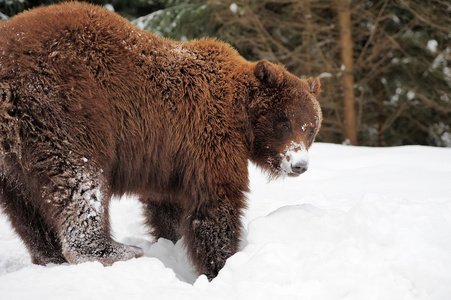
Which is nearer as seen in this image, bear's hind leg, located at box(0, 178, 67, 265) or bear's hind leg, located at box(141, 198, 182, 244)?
bear's hind leg, located at box(0, 178, 67, 265)

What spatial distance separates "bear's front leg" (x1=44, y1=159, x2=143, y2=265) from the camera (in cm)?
358

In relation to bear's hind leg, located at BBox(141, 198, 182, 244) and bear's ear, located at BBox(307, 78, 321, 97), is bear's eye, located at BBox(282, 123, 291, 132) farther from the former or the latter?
bear's hind leg, located at BBox(141, 198, 182, 244)

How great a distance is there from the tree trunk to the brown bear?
7.24 meters

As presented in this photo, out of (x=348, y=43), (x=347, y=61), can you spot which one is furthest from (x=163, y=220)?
(x=348, y=43)

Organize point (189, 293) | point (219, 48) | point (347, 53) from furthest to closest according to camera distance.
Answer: point (347, 53) → point (219, 48) → point (189, 293)

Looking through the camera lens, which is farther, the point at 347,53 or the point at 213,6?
the point at 213,6

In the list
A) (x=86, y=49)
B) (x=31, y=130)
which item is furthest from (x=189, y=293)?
(x=86, y=49)

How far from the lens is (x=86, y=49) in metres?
3.78

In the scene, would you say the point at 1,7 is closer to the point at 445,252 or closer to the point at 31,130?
the point at 31,130

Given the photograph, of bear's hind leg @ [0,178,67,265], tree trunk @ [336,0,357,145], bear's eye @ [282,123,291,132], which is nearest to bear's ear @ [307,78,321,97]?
bear's eye @ [282,123,291,132]

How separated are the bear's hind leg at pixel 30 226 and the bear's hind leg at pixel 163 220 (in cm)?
117

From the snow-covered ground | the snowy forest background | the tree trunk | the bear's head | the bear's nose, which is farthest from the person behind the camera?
the snowy forest background

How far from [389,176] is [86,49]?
457 centimetres

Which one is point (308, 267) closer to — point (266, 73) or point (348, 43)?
point (266, 73)
